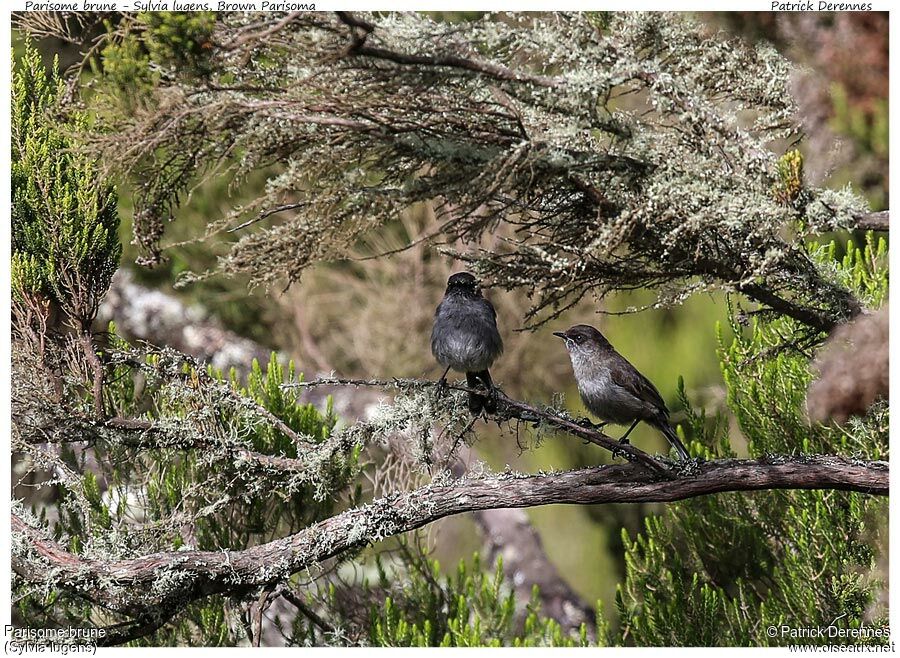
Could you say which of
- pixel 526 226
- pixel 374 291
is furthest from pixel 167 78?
pixel 374 291

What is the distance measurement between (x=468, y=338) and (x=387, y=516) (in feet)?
2.46

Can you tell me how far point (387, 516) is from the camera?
3.54 metres

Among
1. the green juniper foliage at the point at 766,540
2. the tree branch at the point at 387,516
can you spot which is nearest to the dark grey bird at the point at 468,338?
the tree branch at the point at 387,516

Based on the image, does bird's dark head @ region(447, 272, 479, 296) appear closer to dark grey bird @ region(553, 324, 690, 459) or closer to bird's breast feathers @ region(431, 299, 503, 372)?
bird's breast feathers @ region(431, 299, 503, 372)

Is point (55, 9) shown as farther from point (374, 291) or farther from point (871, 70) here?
point (374, 291)

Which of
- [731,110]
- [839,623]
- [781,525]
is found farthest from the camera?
Result: [781,525]

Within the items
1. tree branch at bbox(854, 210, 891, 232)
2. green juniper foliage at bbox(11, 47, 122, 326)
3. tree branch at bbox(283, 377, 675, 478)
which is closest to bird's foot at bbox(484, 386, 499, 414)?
tree branch at bbox(283, 377, 675, 478)

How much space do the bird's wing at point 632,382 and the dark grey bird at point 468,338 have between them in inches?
18.7

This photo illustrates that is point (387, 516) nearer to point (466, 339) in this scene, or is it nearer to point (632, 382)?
point (466, 339)

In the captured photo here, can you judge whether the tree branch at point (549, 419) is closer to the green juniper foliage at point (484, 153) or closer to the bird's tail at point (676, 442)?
the bird's tail at point (676, 442)

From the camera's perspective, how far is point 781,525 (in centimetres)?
455

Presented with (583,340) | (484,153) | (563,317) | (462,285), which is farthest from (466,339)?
(563,317)

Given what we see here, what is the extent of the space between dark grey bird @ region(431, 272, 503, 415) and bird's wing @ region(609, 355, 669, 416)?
476 mm

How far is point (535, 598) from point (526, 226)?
245 cm
